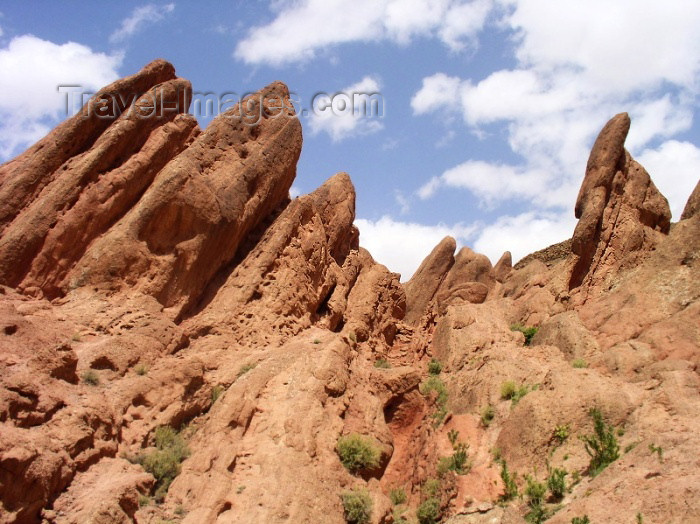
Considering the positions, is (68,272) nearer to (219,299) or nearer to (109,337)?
(109,337)

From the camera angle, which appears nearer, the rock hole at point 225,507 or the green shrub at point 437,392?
the rock hole at point 225,507

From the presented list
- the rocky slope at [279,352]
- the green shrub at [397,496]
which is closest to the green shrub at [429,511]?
the rocky slope at [279,352]

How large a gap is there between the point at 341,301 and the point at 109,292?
9626 millimetres

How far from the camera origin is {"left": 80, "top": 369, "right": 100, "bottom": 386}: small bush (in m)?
16.2

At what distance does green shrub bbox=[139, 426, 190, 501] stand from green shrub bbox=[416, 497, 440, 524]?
6.54 meters

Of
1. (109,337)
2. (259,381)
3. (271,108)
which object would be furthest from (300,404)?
(271,108)

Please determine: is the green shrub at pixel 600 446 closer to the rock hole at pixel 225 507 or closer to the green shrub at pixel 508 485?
the green shrub at pixel 508 485

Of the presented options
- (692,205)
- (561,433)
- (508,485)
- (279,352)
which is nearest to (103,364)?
(279,352)

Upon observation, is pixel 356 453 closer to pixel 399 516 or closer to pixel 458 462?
pixel 399 516

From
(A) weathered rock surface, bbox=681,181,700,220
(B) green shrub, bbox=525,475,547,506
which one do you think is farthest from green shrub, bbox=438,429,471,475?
(A) weathered rock surface, bbox=681,181,700,220

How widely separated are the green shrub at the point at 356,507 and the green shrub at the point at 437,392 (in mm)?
5224

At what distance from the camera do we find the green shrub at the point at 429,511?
1761 cm

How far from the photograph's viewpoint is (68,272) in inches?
798

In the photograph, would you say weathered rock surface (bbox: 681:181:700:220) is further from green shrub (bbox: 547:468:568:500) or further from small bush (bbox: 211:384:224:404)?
small bush (bbox: 211:384:224:404)
